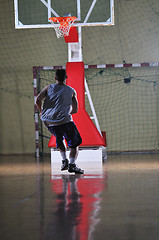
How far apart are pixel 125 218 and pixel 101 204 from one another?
550 mm

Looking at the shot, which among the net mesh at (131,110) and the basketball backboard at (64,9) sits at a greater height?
the basketball backboard at (64,9)

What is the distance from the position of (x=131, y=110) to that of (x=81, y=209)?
810 cm

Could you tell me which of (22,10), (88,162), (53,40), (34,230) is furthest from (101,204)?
(53,40)

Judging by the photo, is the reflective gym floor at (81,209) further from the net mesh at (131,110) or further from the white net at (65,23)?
the net mesh at (131,110)

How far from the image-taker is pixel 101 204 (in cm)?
318

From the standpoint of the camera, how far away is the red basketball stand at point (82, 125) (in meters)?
7.63

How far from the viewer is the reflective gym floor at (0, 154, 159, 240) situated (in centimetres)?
228

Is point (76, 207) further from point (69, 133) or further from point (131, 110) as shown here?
point (131, 110)

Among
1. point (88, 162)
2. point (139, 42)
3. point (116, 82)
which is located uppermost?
point (139, 42)

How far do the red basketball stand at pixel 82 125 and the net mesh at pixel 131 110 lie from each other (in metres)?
2.97

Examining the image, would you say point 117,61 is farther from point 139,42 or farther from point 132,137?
point 132,137

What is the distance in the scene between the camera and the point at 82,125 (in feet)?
25.2

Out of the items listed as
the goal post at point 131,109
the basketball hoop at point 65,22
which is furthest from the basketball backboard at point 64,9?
the goal post at point 131,109

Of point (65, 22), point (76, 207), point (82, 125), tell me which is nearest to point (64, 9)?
point (65, 22)
